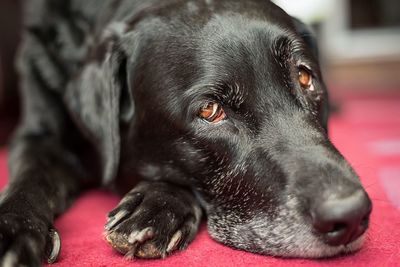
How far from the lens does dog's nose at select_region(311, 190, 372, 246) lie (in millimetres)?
1091

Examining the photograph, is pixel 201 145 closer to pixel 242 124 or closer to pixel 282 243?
pixel 242 124

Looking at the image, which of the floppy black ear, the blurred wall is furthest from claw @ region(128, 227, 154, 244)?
the blurred wall

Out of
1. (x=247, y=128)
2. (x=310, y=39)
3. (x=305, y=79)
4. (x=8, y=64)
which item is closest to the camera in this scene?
(x=247, y=128)

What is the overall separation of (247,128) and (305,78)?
269 millimetres

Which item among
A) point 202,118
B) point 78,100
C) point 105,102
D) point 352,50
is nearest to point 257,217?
point 202,118

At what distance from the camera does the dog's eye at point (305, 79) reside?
58.4 inches

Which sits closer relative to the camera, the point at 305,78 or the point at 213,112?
the point at 213,112

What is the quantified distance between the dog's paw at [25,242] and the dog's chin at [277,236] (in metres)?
0.41

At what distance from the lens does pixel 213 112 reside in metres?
1.38

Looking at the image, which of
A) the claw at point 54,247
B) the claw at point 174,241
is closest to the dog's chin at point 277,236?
the claw at point 174,241

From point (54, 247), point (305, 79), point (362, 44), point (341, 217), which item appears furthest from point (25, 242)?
point (362, 44)

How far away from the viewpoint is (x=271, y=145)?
51.4 inches

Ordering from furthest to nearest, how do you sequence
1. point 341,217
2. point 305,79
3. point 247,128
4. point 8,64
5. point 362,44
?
1. point 362,44
2. point 8,64
3. point 305,79
4. point 247,128
5. point 341,217

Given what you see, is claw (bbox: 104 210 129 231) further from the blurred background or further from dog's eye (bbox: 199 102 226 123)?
the blurred background
